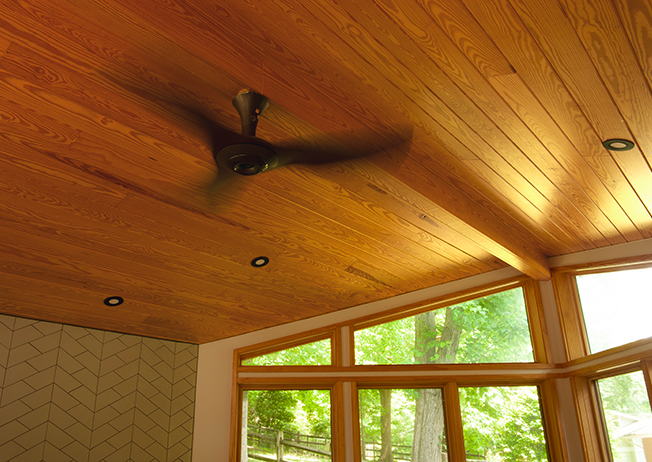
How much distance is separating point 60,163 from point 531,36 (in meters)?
2.48

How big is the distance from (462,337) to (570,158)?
2.38 meters

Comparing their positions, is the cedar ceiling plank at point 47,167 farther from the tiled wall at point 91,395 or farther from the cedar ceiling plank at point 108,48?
the tiled wall at point 91,395

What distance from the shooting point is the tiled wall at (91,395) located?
4367 millimetres

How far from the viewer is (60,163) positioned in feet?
9.38

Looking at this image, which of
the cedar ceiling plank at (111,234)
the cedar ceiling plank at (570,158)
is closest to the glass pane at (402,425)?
the cedar ceiling plank at (111,234)

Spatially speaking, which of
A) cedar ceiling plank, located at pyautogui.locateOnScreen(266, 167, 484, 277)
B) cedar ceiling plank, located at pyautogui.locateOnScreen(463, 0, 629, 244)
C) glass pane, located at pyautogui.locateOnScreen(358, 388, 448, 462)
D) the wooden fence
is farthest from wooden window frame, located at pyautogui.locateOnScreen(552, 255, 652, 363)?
the wooden fence

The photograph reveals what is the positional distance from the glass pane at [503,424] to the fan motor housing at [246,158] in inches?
131

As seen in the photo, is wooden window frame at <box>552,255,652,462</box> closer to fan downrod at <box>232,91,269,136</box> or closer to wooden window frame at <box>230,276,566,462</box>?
wooden window frame at <box>230,276,566,462</box>

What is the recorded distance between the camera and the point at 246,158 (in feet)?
7.12

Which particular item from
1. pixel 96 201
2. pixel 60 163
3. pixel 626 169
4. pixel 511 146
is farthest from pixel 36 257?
pixel 626 169

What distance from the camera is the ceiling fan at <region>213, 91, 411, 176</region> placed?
211 centimetres

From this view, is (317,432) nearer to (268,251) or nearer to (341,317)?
(341,317)

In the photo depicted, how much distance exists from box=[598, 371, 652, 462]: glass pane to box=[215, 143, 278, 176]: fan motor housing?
3.10 m

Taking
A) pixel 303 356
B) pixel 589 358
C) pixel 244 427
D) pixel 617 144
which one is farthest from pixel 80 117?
pixel 589 358
